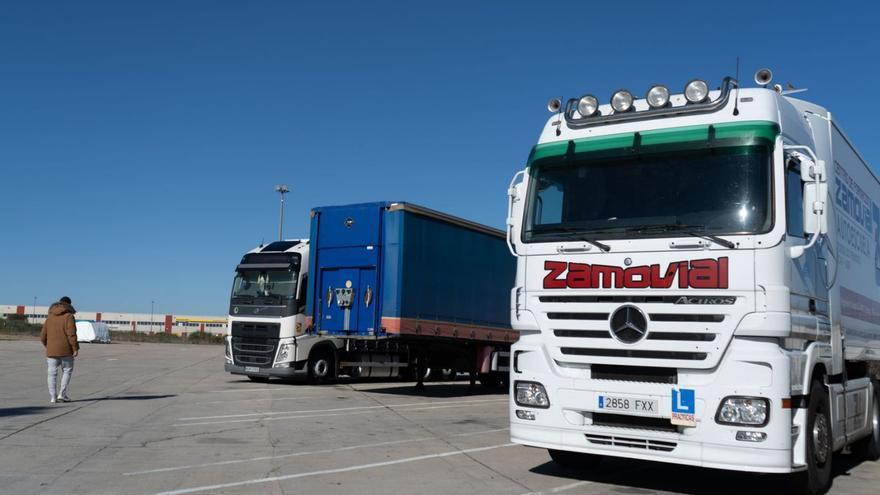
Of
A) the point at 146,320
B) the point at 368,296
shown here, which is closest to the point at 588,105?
the point at 368,296

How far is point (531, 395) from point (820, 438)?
2545 millimetres

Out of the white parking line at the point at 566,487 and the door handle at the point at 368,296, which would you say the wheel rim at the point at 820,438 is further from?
the door handle at the point at 368,296

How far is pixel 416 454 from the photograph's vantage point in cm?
886

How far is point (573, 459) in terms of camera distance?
7980mm

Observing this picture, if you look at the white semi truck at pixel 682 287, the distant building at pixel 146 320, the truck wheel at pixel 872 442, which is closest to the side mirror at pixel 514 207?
the white semi truck at pixel 682 287

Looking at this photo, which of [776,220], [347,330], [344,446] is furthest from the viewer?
[347,330]

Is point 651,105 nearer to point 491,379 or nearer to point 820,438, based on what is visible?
point 820,438

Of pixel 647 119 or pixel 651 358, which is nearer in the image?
pixel 651 358

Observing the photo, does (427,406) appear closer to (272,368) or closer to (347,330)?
(347,330)

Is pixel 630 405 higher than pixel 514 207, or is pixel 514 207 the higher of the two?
pixel 514 207

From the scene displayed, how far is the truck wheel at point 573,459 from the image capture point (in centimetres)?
795

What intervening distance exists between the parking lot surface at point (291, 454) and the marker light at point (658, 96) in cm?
360

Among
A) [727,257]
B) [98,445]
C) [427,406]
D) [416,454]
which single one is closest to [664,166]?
[727,257]

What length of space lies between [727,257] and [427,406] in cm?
942
